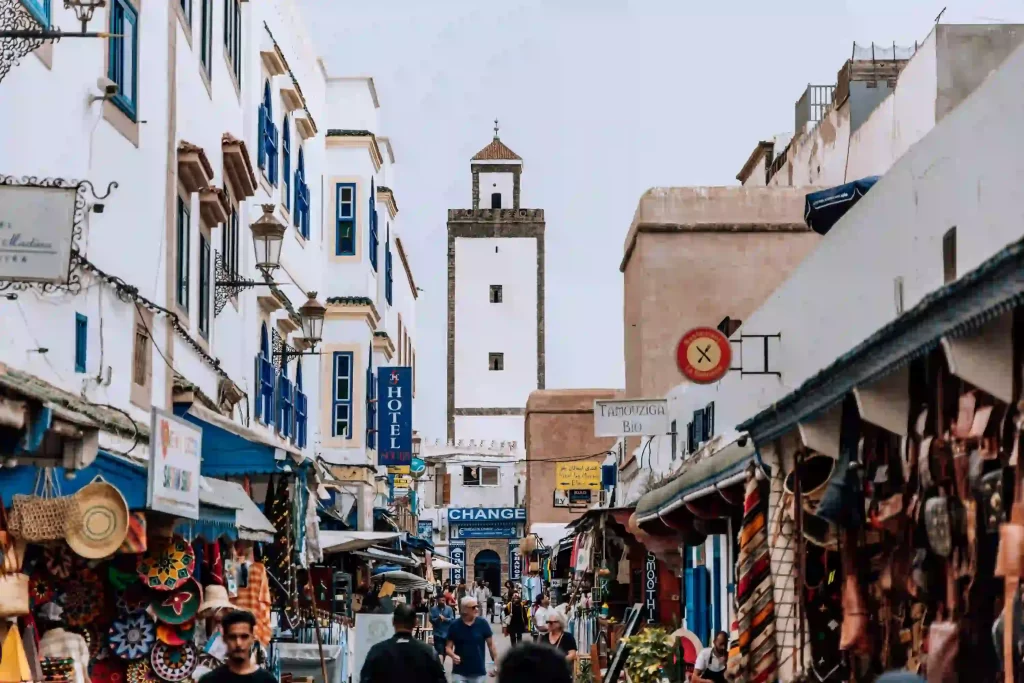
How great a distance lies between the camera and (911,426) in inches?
329

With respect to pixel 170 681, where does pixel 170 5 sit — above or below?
above

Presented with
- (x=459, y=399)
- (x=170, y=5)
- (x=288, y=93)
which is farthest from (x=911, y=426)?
(x=459, y=399)

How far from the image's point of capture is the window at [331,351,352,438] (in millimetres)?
35156

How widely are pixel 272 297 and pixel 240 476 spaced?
598 cm

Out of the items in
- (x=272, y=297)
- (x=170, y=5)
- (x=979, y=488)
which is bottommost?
(x=979, y=488)

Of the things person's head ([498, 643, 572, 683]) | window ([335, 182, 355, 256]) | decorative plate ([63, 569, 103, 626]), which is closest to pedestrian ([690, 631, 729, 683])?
decorative plate ([63, 569, 103, 626])

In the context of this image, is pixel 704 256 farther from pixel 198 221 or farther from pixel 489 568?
pixel 489 568

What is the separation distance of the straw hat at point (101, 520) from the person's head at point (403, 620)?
171 cm

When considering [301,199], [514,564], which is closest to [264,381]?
[301,199]

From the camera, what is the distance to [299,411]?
2914 centimetres

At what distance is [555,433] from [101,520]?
47350 mm

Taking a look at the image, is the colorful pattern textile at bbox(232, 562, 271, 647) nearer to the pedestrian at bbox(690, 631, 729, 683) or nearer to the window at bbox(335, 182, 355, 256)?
the pedestrian at bbox(690, 631, 729, 683)

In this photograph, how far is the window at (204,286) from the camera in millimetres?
19422

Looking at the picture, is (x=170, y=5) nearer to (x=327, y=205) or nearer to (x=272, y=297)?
(x=272, y=297)
